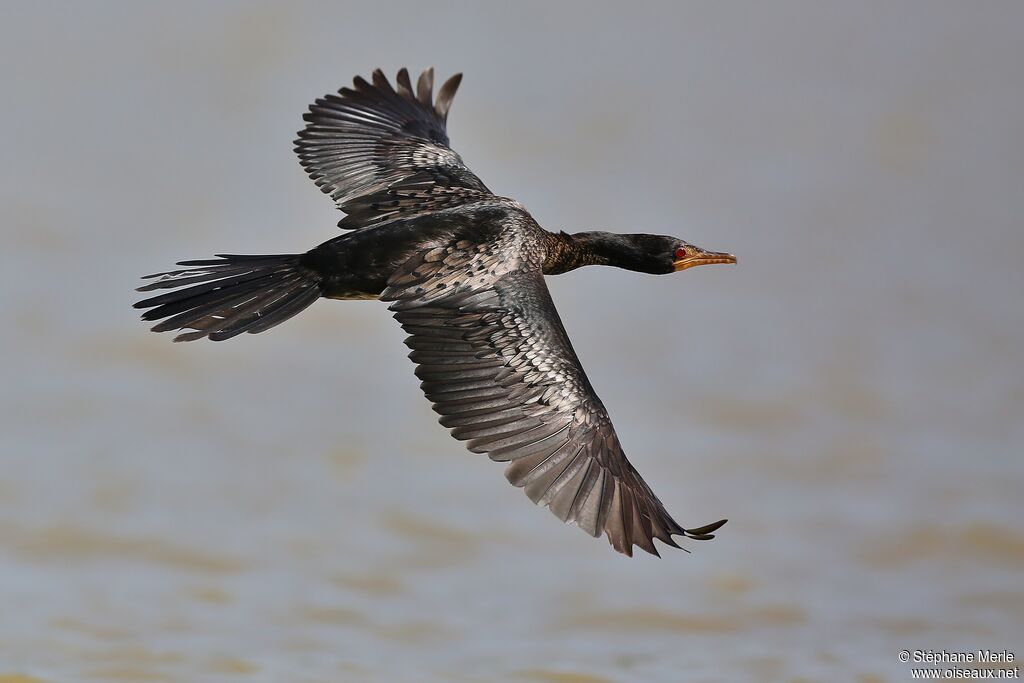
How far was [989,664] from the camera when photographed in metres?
7.61

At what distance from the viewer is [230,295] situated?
6652 mm

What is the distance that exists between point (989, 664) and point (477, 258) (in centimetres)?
359

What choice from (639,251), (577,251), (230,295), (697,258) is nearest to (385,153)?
(577,251)

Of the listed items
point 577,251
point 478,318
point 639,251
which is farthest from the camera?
point 639,251

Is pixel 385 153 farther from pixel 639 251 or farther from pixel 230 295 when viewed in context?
pixel 230 295

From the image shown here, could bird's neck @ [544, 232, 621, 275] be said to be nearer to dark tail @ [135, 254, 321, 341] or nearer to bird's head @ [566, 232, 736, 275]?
bird's head @ [566, 232, 736, 275]

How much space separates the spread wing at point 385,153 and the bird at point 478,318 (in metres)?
0.04

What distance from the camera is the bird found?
618 cm

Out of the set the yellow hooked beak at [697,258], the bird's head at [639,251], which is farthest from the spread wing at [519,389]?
the yellow hooked beak at [697,258]

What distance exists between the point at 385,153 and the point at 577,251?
148 centimetres

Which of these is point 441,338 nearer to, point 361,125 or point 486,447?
point 486,447

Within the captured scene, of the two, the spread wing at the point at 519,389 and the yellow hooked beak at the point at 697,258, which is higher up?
the yellow hooked beak at the point at 697,258

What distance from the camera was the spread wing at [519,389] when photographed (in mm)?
6125

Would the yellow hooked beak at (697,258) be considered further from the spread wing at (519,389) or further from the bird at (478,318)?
the spread wing at (519,389)
